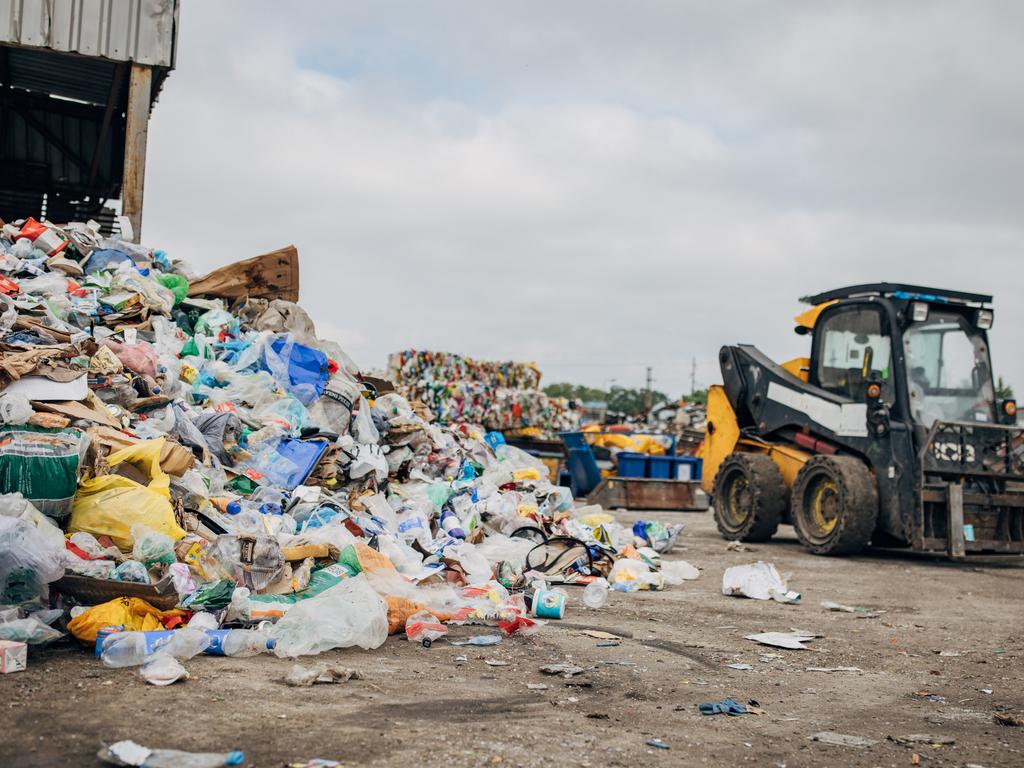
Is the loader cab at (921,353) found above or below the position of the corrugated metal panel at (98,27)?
below

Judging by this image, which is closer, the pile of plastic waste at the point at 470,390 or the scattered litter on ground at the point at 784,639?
the scattered litter on ground at the point at 784,639

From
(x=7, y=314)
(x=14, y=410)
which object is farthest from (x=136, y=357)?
(x=14, y=410)

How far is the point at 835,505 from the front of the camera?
8961 millimetres

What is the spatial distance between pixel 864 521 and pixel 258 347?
5264 millimetres

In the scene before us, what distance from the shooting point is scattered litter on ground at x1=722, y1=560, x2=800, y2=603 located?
6.85 metres

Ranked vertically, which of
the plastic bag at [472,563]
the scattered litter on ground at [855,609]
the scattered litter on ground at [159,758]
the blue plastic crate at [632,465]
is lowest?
the scattered litter on ground at [855,609]

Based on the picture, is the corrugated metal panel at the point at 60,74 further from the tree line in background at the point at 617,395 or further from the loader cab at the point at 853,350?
the tree line in background at the point at 617,395

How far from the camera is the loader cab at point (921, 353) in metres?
8.67

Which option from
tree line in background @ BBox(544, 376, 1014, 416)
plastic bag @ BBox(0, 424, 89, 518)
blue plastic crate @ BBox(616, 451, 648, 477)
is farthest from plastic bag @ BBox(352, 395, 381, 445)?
tree line in background @ BBox(544, 376, 1014, 416)

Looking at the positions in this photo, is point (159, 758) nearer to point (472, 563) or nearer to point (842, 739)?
point (842, 739)

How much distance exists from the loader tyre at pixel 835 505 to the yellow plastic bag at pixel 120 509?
226 inches

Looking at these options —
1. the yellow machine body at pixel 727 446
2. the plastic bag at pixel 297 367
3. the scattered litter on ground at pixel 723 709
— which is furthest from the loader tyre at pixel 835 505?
the scattered litter on ground at pixel 723 709

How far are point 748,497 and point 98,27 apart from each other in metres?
8.03

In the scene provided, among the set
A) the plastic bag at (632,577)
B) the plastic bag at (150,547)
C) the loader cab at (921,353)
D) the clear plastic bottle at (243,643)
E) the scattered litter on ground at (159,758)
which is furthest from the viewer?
the loader cab at (921,353)
